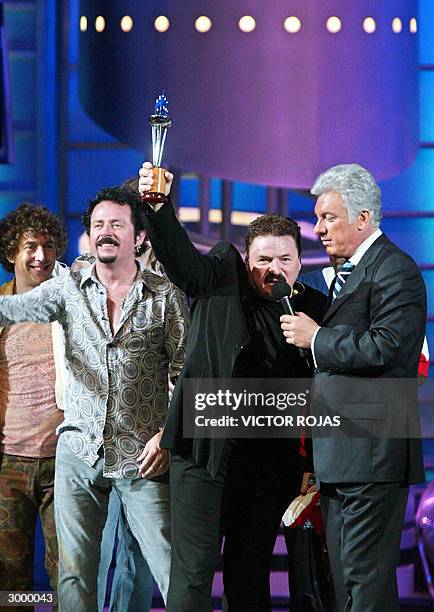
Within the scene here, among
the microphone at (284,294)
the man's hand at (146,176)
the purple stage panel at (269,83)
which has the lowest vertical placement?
the microphone at (284,294)

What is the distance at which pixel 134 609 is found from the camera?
3504 mm

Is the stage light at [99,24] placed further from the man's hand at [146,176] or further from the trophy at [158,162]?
the man's hand at [146,176]

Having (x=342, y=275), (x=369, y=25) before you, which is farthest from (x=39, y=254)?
(x=369, y=25)

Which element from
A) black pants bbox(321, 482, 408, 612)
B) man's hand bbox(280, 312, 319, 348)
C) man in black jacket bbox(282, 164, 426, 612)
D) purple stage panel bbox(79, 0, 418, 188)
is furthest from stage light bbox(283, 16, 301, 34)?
black pants bbox(321, 482, 408, 612)

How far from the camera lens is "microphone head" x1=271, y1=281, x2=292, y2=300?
298 cm

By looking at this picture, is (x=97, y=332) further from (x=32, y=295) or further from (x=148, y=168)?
(x=148, y=168)

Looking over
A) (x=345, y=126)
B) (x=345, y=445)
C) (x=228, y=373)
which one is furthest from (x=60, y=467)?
(x=345, y=126)

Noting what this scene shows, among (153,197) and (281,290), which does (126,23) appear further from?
(281,290)

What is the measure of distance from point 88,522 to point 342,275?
973mm

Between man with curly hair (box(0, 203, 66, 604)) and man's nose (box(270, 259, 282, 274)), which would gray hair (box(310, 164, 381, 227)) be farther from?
man with curly hair (box(0, 203, 66, 604))

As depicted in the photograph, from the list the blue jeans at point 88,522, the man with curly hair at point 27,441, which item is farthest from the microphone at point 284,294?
the man with curly hair at point 27,441

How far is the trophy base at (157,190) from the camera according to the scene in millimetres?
3014

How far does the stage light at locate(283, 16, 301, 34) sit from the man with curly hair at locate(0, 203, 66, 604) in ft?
4.41

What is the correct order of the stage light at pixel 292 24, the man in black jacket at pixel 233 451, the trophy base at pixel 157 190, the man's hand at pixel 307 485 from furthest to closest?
the stage light at pixel 292 24, the man's hand at pixel 307 485, the man in black jacket at pixel 233 451, the trophy base at pixel 157 190
